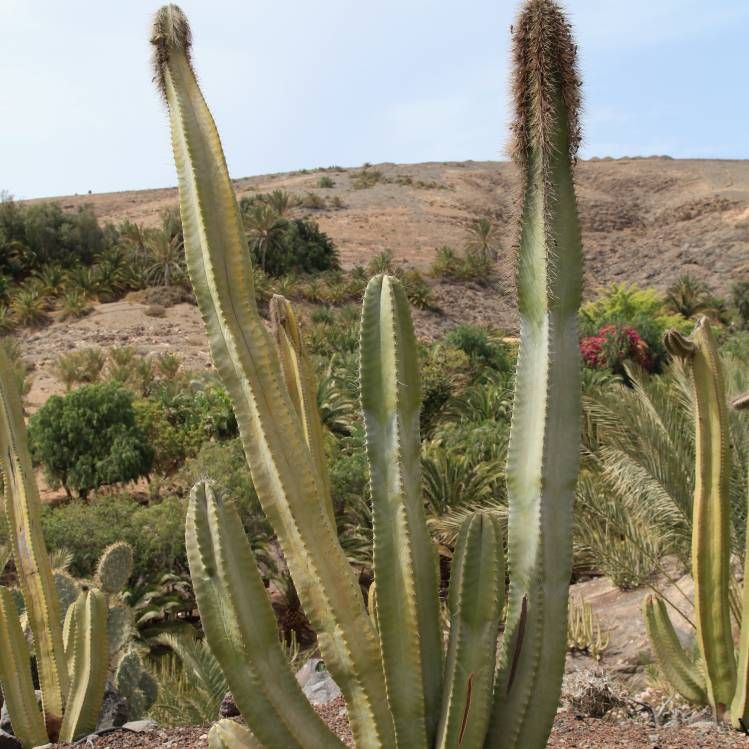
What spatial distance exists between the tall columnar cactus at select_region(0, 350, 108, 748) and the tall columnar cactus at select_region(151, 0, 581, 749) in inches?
78.8

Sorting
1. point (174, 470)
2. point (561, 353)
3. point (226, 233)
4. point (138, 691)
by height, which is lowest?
point (174, 470)

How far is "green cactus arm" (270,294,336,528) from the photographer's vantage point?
377 cm

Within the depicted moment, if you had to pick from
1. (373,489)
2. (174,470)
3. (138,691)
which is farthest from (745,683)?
(174,470)

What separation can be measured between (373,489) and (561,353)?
0.68m

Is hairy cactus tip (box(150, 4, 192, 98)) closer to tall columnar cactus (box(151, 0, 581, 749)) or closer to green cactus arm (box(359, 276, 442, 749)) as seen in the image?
tall columnar cactus (box(151, 0, 581, 749))

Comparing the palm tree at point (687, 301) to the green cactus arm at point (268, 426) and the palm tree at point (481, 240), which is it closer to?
the palm tree at point (481, 240)

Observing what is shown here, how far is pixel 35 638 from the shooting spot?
456 cm

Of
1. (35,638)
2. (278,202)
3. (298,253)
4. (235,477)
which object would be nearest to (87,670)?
(35,638)

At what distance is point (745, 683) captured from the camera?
4.37 m

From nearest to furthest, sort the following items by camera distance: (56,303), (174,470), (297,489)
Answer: (297,489)
(174,470)
(56,303)

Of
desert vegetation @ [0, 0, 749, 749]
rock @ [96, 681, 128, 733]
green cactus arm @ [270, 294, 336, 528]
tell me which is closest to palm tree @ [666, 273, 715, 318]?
desert vegetation @ [0, 0, 749, 749]

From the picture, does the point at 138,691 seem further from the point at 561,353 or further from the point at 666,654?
the point at 561,353

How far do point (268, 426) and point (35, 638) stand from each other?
250 centimetres

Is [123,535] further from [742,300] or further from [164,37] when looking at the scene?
[742,300]
